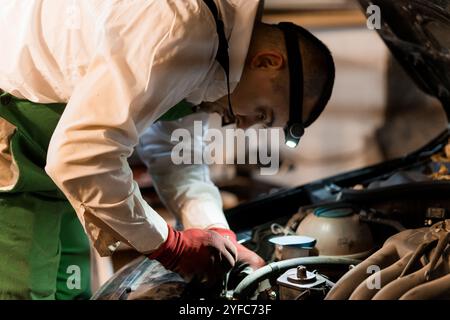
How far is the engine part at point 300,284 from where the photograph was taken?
1218mm

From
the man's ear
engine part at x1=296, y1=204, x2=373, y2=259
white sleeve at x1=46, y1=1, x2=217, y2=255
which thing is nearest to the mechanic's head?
the man's ear

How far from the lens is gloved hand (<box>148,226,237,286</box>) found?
1.37 m

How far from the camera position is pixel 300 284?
1.23 m

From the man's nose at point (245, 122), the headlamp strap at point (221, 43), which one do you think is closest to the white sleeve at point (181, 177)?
the man's nose at point (245, 122)

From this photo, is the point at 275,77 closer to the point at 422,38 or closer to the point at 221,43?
the point at 221,43

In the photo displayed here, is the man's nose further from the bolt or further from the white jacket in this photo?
the bolt

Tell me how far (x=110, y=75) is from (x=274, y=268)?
57cm

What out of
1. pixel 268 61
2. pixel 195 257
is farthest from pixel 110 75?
pixel 195 257

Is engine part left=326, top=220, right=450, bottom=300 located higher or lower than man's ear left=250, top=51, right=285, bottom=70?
lower

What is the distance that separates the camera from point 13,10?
139 centimetres

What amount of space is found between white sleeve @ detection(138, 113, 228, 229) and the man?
85 millimetres

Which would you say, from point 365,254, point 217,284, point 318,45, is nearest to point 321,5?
point 318,45
